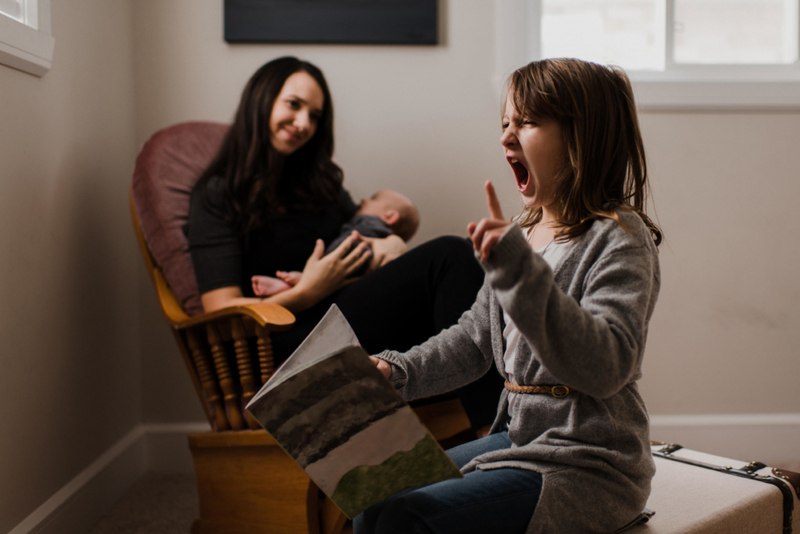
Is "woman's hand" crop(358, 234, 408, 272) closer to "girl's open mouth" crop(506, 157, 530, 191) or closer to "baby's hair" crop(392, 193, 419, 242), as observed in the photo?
"baby's hair" crop(392, 193, 419, 242)

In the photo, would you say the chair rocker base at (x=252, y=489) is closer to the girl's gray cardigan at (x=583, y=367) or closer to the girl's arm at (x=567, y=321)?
the girl's gray cardigan at (x=583, y=367)

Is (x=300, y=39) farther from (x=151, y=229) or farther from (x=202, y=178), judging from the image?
(x=151, y=229)

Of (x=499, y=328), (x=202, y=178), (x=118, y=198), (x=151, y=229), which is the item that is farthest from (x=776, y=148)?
(x=118, y=198)

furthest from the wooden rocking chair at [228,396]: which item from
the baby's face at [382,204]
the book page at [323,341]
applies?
the baby's face at [382,204]

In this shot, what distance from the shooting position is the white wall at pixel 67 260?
49.9 inches

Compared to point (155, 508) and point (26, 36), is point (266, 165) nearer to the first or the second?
point (26, 36)

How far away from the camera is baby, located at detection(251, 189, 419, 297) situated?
1.54 meters

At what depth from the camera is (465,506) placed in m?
0.71

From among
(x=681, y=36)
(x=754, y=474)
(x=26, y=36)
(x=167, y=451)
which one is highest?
(x=681, y=36)

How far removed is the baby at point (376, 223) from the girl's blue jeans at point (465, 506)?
866 millimetres

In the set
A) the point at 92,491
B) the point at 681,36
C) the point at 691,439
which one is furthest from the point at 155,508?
the point at 681,36

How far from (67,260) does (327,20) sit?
1.14 m

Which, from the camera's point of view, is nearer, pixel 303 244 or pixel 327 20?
pixel 303 244

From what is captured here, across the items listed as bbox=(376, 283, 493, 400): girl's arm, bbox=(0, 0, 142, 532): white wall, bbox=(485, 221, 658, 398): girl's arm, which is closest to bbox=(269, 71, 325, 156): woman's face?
bbox=(0, 0, 142, 532): white wall
